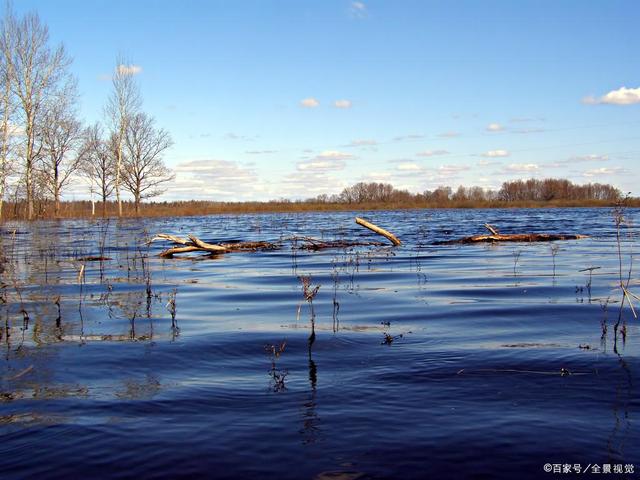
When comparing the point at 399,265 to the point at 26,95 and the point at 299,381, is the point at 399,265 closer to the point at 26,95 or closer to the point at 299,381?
the point at 299,381

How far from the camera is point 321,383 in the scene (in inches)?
180

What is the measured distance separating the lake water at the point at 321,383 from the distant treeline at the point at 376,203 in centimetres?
271

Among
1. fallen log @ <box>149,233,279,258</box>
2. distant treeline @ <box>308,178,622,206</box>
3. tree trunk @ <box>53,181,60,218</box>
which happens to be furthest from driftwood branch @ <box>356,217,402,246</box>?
distant treeline @ <box>308,178,622,206</box>

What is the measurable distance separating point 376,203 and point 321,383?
77100 mm

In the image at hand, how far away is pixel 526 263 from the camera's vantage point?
13.3m

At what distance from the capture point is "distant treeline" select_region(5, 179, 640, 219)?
185ft

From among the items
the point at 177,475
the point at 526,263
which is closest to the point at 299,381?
the point at 177,475

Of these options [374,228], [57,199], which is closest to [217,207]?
[57,199]

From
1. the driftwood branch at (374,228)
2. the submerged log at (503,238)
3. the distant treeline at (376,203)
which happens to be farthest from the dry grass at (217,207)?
the submerged log at (503,238)

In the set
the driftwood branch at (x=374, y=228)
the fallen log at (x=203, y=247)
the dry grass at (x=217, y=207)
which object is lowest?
the fallen log at (x=203, y=247)

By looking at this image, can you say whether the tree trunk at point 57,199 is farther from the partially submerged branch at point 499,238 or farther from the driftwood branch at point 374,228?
the partially submerged branch at point 499,238

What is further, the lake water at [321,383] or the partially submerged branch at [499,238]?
the partially submerged branch at [499,238]

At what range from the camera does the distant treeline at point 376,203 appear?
56.5 meters

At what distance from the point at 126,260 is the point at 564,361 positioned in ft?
42.1
